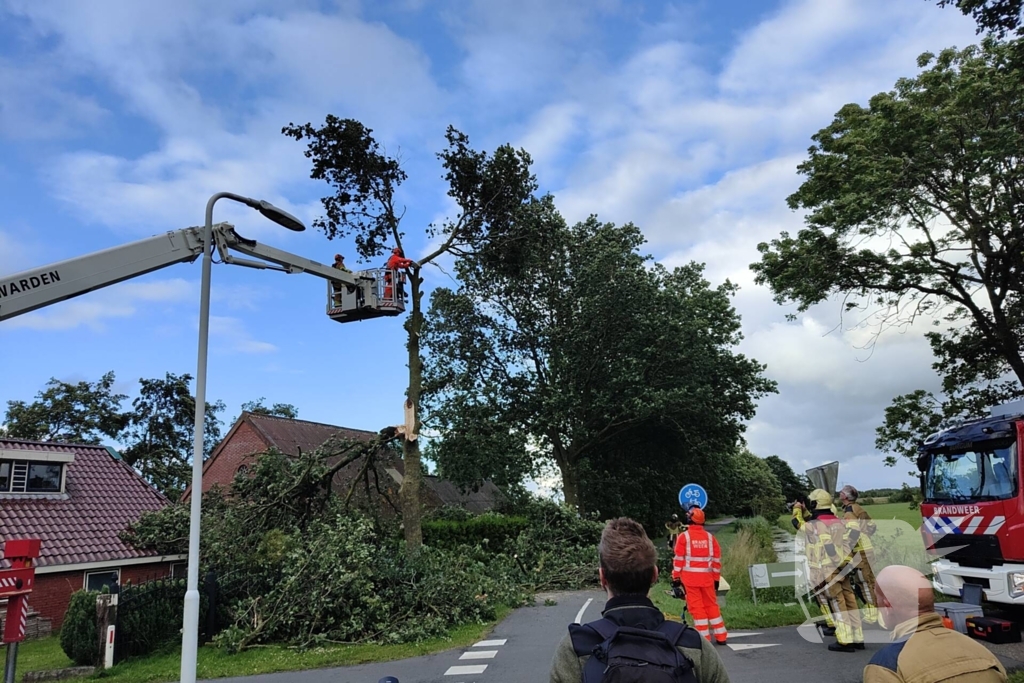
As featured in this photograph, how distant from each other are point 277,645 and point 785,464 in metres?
72.8

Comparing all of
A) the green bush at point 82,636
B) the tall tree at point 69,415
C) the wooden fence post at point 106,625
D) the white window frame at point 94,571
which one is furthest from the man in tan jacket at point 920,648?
the tall tree at point 69,415

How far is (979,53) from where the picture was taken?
16.8m

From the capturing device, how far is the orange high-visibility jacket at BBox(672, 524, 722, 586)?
27.7ft

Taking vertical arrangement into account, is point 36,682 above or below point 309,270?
below

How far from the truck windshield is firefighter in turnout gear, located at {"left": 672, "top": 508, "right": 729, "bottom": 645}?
15.7ft

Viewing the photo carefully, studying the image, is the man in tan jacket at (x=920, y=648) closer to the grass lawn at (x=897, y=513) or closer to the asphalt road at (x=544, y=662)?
the asphalt road at (x=544, y=662)

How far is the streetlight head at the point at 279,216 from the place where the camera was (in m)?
8.68

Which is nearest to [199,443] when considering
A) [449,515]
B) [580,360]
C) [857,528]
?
[857,528]

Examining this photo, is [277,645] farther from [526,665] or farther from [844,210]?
[844,210]

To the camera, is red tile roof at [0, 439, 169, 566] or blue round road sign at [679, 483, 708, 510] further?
red tile roof at [0, 439, 169, 566]

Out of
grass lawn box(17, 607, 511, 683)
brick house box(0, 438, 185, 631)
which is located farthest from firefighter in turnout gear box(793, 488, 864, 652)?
brick house box(0, 438, 185, 631)

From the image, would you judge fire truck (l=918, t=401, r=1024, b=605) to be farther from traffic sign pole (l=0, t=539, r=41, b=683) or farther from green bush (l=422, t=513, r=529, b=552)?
traffic sign pole (l=0, t=539, r=41, b=683)

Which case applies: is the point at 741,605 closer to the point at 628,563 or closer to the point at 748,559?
the point at 748,559

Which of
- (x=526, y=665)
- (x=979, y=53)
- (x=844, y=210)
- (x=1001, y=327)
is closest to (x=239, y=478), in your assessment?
(x=526, y=665)
